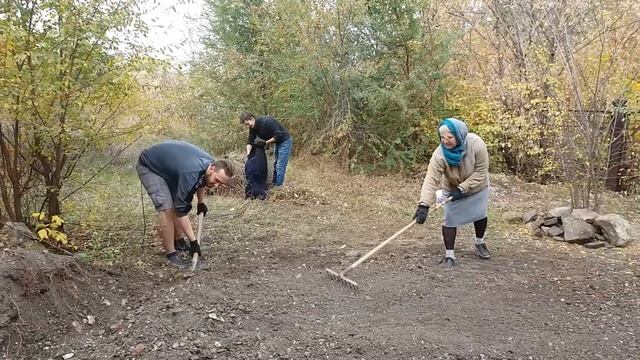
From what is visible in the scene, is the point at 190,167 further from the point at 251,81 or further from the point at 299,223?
Result: the point at 251,81

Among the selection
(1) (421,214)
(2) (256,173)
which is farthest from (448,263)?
(2) (256,173)

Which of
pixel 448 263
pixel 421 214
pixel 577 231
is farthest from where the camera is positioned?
pixel 577 231

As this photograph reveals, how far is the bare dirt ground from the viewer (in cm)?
306

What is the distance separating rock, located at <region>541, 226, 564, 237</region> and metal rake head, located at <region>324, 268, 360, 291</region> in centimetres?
266

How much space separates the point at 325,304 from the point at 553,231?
306cm

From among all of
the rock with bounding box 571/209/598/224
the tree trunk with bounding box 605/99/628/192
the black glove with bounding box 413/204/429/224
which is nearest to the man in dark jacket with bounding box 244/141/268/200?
the black glove with bounding box 413/204/429/224

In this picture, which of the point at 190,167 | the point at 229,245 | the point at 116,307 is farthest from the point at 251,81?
the point at 116,307

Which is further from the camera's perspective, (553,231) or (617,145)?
(617,145)

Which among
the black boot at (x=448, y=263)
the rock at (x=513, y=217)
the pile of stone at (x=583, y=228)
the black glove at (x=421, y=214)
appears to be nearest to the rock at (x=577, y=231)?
the pile of stone at (x=583, y=228)

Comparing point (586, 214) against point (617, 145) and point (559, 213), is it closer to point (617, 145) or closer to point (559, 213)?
point (559, 213)

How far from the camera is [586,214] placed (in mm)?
5395

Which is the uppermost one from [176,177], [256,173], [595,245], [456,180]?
[176,177]

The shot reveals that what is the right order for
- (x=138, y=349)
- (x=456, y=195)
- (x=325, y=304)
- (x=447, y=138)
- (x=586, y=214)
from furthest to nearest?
1. (x=586, y=214)
2. (x=456, y=195)
3. (x=447, y=138)
4. (x=325, y=304)
5. (x=138, y=349)

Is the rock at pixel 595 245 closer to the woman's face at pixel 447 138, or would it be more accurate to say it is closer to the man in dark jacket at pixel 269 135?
the woman's face at pixel 447 138
